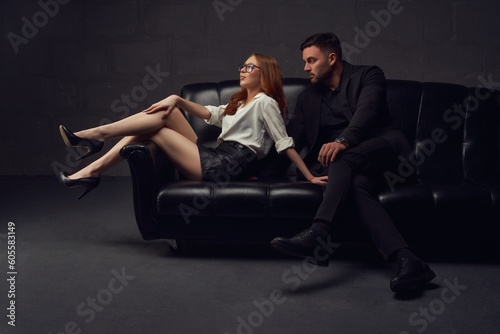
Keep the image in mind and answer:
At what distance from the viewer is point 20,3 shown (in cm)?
445

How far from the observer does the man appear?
7.55ft

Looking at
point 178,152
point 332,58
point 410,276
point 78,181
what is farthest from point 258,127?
point 410,276

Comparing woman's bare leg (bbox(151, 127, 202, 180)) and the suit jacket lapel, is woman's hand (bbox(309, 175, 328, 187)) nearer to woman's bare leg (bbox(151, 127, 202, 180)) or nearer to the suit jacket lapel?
the suit jacket lapel

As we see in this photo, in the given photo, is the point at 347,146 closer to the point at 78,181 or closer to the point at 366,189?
the point at 366,189

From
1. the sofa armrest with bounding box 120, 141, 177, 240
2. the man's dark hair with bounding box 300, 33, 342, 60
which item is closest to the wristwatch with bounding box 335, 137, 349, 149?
the man's dark hair with bounding box 300, 33, 342, 60

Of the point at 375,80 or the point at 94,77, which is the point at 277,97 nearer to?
the point at 375,80

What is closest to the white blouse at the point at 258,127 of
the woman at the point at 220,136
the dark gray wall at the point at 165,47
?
the woman at the point at 220,136

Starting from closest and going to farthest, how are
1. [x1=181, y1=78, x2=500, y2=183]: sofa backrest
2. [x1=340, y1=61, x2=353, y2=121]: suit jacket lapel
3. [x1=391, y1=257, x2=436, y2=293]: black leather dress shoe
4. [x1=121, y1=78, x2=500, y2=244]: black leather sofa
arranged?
[x1=391, y1=257, x2=436, y2=293]: black leather dress shoe → [x1=121, y1=78, x2=500, y2=244]: black leather sofa → [x1=340, y1=61, x2=353, y2=121]: suit jacket lapel → [x1=181, y1=78, x2=500, y2=183]: sofa backrest

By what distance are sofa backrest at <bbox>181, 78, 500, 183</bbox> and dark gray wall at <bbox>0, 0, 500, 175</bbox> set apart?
3.99ft

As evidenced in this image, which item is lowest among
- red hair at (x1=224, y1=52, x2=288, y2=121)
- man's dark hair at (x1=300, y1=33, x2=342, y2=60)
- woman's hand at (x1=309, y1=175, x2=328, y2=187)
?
woman's hand at (x1=309, y1=175, x2=328, y2=187)

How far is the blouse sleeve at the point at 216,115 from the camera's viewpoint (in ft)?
9.93

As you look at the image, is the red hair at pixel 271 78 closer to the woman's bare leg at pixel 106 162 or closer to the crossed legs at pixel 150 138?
the crossed legs at pixel 150 138

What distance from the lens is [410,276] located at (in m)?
2.17

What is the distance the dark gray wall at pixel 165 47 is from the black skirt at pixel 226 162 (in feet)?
5.42
